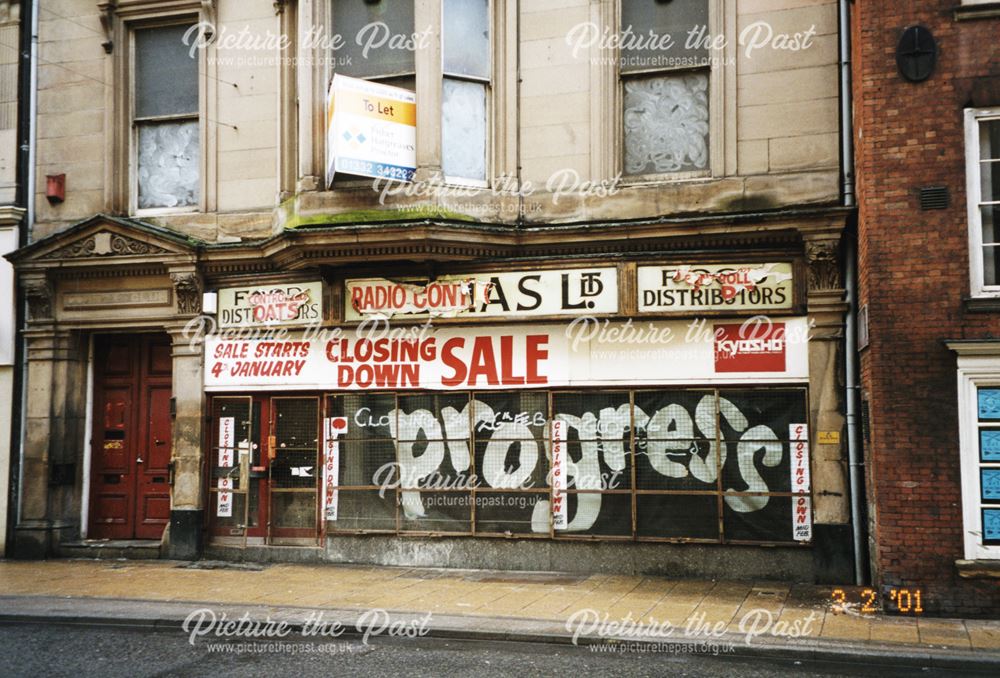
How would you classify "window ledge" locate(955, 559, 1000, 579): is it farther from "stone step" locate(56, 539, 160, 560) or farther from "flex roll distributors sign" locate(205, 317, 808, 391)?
"stone step" locate(56, 539, 160, 560)

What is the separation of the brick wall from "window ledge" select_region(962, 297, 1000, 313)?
0.06 metres

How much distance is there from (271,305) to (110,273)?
2.62 meters

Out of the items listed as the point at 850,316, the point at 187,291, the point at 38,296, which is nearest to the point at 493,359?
the point at 850,316

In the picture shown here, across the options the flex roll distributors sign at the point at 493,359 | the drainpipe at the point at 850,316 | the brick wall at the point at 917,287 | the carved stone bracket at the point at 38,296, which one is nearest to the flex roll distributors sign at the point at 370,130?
the flex roll distributors sign at the point at 493,359

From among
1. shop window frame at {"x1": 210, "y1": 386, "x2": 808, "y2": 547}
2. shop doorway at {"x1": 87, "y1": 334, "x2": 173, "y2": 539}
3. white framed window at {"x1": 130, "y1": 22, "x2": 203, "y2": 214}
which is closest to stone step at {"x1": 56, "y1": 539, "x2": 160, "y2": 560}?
shop doorway at {"x1": 87, "y1": 334, "x2": 173, "y2": 539}

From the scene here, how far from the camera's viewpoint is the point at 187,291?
1398 centimetres

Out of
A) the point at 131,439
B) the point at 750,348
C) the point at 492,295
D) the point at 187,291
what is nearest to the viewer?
the point at 750,348

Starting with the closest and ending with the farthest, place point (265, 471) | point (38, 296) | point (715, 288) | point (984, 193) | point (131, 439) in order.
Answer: point (984, 193)
point (715, 288)
point (265, 471)
point (38, 296)
point (131, 439)

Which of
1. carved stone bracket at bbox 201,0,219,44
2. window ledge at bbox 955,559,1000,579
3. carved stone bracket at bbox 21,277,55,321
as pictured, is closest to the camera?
window ledge at bbox 955,559,1000,579

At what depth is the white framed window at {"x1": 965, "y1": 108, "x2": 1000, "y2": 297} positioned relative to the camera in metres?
9.96

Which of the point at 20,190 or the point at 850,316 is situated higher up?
the point at 20,190

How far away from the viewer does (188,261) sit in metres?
13.8

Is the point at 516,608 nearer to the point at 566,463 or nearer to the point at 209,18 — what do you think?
the point at 566,463

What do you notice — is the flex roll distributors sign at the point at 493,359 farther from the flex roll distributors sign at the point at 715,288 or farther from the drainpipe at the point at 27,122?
the drainpipe at the point at 27,122
